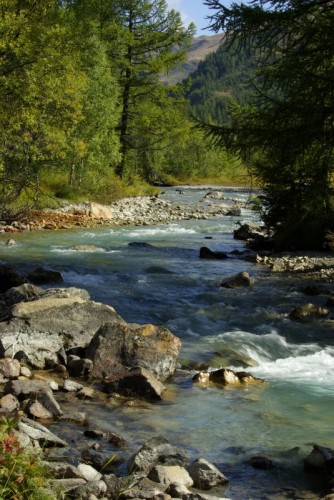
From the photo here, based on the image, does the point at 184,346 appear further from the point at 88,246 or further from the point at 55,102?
the point at 55,102

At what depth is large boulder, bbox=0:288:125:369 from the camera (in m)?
8.25

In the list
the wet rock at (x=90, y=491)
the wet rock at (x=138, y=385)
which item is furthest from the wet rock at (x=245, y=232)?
the wet rock at (x=90, y=491)

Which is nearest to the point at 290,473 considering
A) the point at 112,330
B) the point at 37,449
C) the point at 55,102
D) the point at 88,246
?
the point at 37,449

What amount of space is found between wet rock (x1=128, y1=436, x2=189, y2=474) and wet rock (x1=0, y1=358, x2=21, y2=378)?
106 inches

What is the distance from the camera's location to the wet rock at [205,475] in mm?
5023

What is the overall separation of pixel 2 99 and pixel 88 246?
5483 mm

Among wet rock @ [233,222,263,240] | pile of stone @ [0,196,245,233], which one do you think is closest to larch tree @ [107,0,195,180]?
pile of stone @ [0,196,245,233]

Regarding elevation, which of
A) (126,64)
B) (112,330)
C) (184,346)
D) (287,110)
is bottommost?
(184,346)

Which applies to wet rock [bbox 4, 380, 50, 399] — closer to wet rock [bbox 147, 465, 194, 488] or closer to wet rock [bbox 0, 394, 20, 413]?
wet rock [bbox 0, 394, 20, 413]

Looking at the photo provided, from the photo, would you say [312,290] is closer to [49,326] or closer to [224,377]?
[224,377]

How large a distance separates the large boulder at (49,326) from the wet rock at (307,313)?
4.29 m

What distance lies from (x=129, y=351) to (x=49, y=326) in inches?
52.4

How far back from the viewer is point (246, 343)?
10180 millimetres

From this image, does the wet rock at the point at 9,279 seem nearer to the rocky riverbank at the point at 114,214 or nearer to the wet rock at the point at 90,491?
the wet rock at the point at 90,491
